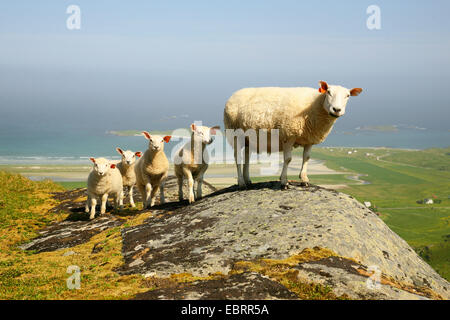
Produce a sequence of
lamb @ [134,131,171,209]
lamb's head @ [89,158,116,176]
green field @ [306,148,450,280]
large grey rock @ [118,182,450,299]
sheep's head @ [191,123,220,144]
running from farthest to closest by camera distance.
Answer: green field @ [306,148,450,280]
lamb's head @ [89,158,116,176]
lamb @ [134,131,171,209]
sheep's head @ [191,123,220,144]
large grey rock @ [118,182,450,299]

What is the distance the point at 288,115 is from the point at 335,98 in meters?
1.94

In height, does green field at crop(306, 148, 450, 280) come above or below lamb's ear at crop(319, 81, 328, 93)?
below

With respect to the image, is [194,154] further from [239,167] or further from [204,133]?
[239,167]

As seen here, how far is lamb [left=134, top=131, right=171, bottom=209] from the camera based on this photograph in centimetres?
1614

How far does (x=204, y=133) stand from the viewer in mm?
14828

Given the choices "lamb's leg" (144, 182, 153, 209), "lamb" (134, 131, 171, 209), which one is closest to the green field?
"lamb's leg" (144, 182, 153, 209)

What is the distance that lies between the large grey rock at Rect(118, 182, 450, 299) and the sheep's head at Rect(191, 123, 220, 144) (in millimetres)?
2531

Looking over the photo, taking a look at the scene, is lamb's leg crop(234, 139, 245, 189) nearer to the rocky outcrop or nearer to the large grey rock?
the rocky outcrop

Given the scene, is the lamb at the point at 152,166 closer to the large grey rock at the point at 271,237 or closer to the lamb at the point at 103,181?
the lamb at the point at 103,181

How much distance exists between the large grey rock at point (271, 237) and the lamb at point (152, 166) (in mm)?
3357

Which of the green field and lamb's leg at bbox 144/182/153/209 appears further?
the green field

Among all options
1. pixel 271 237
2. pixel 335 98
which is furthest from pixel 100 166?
pixel 335 98

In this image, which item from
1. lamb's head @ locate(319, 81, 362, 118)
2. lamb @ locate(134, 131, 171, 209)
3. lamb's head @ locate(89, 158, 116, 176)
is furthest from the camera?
lamb's head @ locate(89, 158, 116, 176)

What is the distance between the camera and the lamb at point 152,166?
1614cm
